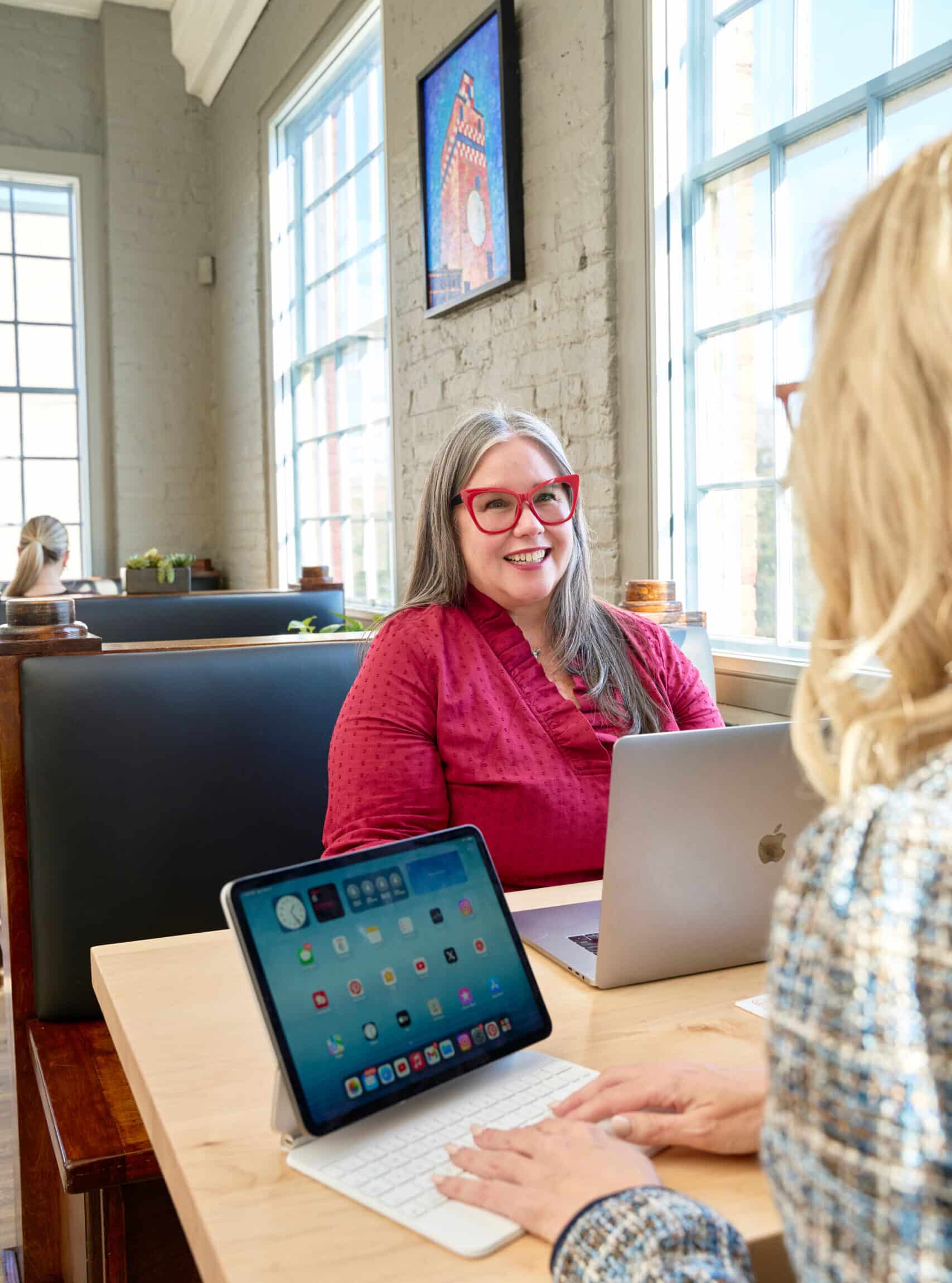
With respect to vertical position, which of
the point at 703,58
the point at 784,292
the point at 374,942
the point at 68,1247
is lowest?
the point at 68,1247

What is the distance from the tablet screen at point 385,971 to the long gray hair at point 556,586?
823mm

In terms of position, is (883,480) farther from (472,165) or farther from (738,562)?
(472,165)

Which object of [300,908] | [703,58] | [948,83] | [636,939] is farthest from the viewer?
[703,58]

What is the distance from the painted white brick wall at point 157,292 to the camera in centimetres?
651

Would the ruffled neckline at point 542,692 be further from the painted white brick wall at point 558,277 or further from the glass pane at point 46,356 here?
the glass pane at point 46,356

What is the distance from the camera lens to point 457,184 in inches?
143

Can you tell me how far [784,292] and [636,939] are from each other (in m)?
1.79

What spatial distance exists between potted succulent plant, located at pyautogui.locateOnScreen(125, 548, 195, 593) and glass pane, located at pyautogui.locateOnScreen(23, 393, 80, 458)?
233 cm

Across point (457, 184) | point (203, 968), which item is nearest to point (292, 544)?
point (457, 184)

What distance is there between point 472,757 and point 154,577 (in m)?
3.25

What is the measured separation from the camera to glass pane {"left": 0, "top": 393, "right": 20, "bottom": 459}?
6.62 m

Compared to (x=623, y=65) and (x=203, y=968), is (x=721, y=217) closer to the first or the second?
(x=623, y=65)

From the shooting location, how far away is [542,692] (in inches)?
65.8

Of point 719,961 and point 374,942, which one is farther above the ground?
point 374,942
